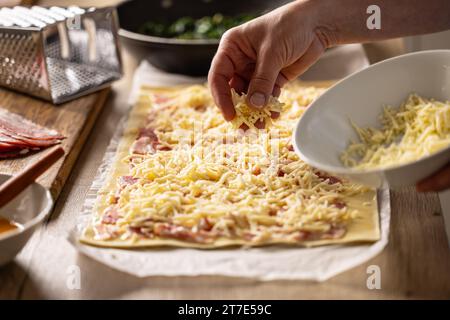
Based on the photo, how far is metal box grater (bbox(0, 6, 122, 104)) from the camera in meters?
3.02

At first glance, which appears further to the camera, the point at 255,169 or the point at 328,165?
the point at 255,169

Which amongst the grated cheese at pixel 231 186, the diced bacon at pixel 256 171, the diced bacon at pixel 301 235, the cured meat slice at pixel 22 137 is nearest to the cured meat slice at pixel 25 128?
the cured meat slice at pixel 22 137

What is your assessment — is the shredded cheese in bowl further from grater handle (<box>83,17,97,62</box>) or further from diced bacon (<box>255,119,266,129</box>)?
grater handle (<box>83,17,97,62</box>)

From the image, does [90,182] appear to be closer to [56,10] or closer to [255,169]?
[255,169]

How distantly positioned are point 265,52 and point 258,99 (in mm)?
180

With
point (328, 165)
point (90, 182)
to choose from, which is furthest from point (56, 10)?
point (328, 165)

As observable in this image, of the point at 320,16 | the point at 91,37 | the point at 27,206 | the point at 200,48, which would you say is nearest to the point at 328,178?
the point at 320,16

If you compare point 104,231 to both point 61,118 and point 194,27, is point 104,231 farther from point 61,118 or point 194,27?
point 194,27

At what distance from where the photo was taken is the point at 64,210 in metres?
2.33

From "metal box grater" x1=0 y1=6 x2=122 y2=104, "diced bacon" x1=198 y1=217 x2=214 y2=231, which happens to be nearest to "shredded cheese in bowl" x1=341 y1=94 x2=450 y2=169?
"diced bacon" x1=198 y1=217 x2=214 y2=231

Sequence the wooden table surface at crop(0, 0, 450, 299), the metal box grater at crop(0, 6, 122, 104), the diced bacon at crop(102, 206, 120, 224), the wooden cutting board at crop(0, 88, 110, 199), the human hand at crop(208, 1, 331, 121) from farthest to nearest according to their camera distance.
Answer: the metal box grater at crop(0, 6, 122, 104)
the wooden cutting board at crop(0, 88, 110, 199)
the human hand at crop(208, 1, 331, 121)
the diced bacon at crop(102, 206, 120, 224)
the wooden table surface at crop(0, 0, 450, 299)

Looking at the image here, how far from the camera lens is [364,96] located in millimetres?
2375

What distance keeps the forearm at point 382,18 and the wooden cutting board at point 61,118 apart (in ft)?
3.51

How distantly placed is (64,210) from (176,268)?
57 cm
